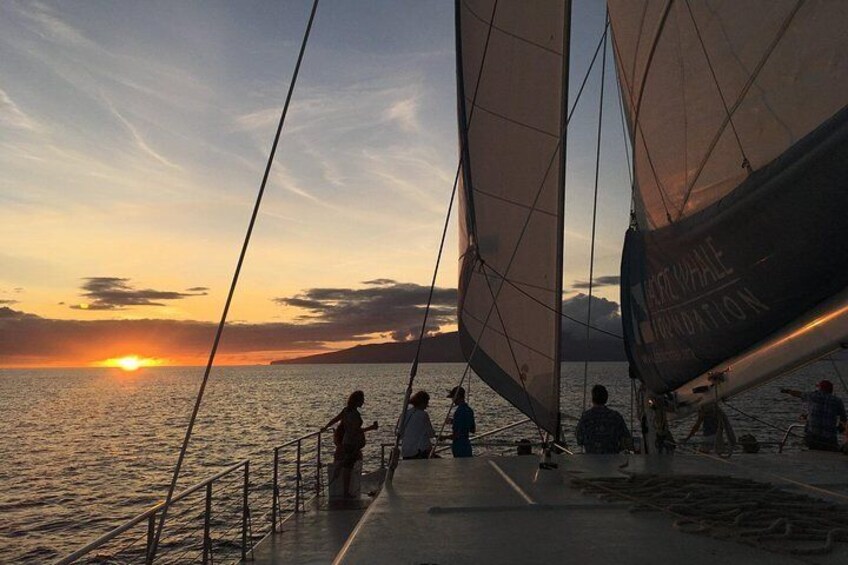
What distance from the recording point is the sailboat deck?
2.84 meters

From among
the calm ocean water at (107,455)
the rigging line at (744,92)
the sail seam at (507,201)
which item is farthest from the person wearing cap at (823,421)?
the calm ocean water at (107,455)

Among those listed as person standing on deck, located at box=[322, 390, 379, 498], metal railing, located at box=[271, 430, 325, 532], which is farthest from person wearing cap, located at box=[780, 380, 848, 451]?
metal railing, located at box=[271, 430, 325, 532]

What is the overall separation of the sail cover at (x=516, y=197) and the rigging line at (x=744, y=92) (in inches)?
133

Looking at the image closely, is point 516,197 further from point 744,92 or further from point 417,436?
point 744,92

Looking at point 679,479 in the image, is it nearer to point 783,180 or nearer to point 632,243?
point 632,243

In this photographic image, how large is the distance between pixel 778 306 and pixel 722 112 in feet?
3.96

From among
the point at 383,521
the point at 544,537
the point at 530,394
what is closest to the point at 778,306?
the point at 544,537

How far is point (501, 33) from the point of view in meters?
8.28

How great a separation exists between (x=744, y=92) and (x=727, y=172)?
0.44 metres

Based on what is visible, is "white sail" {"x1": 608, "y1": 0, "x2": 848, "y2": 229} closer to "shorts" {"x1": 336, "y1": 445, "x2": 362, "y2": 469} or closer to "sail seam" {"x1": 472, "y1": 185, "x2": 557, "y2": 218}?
"sail seam" {"x1": 472, "y1": 185, "x2": 557, "y2": 218}

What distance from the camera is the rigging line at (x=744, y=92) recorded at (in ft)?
10.6

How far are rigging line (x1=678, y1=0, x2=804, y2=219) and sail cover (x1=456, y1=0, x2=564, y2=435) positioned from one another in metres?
3.37

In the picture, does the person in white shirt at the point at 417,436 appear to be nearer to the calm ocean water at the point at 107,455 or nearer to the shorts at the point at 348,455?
the shorts at the point at 348,455

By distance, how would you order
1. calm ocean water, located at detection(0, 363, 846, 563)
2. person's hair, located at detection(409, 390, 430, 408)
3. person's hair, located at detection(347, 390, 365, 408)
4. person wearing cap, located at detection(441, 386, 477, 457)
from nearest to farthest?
person's hair, located at detection(409, 390, 430, 408) → person wearing cap, located at detection(441, 386, 477, 457) → person's hair, located at detection(347, 390, 365, 408) → calm ocean water, located at detection(0, 363, 846, 563)
